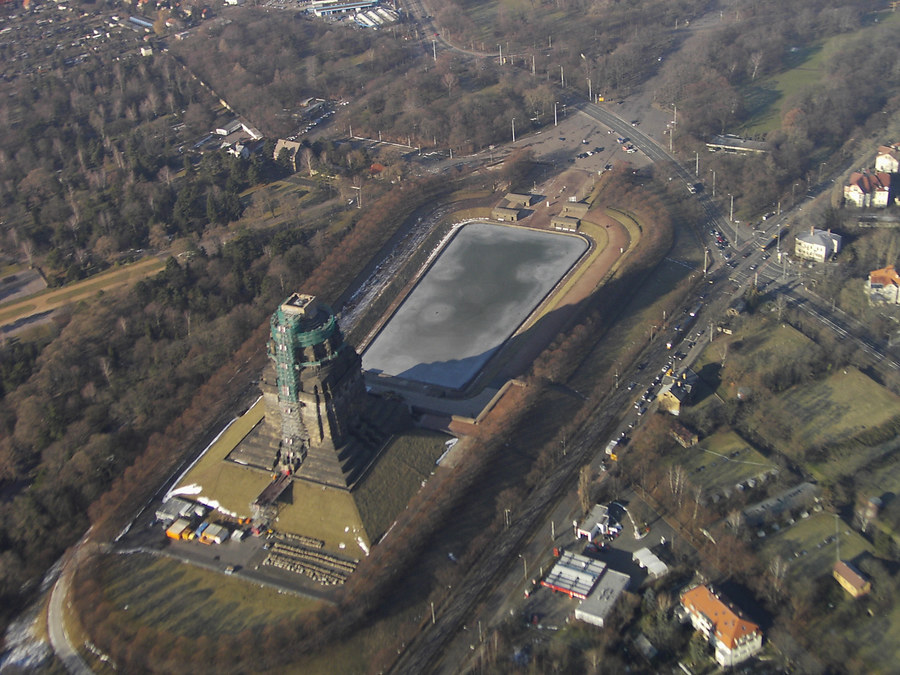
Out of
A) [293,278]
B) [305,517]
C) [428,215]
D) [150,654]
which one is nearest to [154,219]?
[293,278]

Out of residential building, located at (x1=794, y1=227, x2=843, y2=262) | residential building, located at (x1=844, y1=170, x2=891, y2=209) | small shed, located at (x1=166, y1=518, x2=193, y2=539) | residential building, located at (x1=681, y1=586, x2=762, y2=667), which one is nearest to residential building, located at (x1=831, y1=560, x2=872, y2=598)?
residential building, located at (x1=681, y1=586, x2=762, y2=667)

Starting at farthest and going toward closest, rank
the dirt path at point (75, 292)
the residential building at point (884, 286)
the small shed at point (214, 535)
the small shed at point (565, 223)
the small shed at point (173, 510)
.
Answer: the small shed at point (565, 223), the dirt path at point (75, 292), the residential building at point (884, 286), the small shed at point (173, 510), the small shed at point (214, 535)

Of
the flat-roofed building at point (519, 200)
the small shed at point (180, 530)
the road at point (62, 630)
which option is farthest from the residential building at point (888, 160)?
the road at point (62, 630)

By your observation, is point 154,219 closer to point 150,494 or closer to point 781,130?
point 150,494

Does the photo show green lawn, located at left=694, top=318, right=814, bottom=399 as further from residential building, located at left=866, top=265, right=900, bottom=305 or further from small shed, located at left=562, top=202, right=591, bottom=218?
small shed, located at left=562, top=202, right=591, bottom=218

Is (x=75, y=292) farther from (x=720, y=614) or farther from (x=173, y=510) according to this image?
(x=720, y=614)

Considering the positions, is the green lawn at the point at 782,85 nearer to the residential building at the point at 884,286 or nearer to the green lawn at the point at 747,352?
the residential building at the point at 884,286
